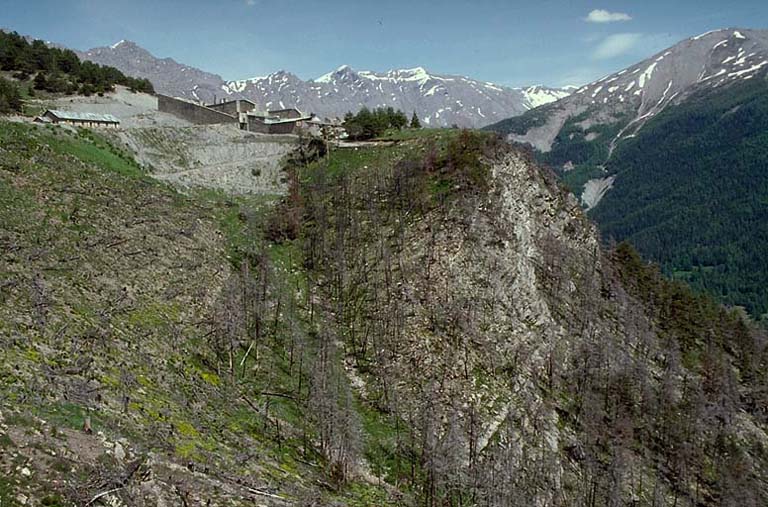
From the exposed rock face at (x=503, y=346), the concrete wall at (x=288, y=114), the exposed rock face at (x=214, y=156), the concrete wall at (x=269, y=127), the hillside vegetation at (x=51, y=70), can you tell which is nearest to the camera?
the exposed rock face at (x=503, y=346)

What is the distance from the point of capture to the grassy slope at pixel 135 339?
17609 millimetres

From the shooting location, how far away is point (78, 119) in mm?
53938

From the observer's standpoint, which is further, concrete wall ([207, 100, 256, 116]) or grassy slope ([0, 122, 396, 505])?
concrete wall ([207, 100, 256, 116])

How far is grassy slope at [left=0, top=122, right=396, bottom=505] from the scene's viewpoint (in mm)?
17609

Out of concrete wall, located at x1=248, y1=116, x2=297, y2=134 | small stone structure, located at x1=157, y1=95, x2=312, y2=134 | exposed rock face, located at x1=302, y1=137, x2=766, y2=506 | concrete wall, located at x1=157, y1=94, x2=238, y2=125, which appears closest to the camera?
exposed rock face, located at x1=302, y1=137, x2=766, y2=506

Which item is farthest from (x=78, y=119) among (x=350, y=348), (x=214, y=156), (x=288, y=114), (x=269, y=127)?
(x=288, y=114)

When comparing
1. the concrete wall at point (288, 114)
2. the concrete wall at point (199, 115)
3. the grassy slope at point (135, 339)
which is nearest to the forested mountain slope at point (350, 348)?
the grassy slope at point (135, 339)

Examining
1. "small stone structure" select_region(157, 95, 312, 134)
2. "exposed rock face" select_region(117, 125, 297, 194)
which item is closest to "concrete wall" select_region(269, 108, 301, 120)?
"small stone structure" select_region(157, 95, 312, 134)

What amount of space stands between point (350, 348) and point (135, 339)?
15856mm

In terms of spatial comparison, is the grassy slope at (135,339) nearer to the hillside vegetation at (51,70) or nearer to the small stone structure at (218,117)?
the hillside vegetation at (51,70)

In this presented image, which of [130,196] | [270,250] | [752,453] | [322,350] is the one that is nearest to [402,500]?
[322,350]

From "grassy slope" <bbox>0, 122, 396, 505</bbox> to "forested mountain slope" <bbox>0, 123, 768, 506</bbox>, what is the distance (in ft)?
0.40

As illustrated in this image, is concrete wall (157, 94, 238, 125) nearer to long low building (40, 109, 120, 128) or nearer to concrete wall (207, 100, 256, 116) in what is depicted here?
concrete wall (207, 100, 256, 116)

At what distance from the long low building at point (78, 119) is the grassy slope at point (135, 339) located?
521 cm
